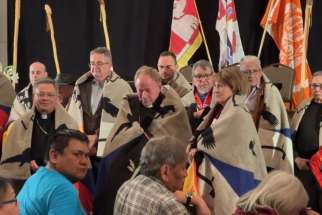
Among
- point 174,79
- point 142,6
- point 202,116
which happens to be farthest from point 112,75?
point 142,6

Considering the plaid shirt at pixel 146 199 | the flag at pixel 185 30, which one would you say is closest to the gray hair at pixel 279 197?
the plaid shirt at pixel 146 199

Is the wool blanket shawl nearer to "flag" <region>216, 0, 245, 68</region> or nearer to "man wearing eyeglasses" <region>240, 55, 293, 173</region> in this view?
"man wearing eyeglasses" <region>240, 55, 293, 173</region>

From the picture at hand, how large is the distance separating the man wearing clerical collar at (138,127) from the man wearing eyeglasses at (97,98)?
403 millimetres

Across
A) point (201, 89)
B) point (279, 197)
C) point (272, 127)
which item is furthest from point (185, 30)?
point (279, 197)

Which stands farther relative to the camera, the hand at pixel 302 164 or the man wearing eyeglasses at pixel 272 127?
the hand at pixel 302 164

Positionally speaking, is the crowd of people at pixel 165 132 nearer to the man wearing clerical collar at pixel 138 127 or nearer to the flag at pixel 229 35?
the man wearing clerical collar at pixel 138 127

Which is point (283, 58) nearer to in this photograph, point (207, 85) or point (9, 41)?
point (207, 85)

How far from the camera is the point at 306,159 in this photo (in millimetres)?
4684

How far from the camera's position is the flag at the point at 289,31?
6418 millimetres

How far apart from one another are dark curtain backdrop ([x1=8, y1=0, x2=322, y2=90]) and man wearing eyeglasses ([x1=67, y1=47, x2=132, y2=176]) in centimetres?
306

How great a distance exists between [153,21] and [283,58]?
2.00 m

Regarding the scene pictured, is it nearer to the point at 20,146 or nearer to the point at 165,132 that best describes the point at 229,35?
the point at 165,132

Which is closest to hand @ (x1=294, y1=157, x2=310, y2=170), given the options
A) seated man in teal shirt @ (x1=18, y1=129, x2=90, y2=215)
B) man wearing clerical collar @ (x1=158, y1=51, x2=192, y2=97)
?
man wearing clerical collar @ (x1=158, y1=51, x2=192, y2=97)

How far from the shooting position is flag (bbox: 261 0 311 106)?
253 inches
